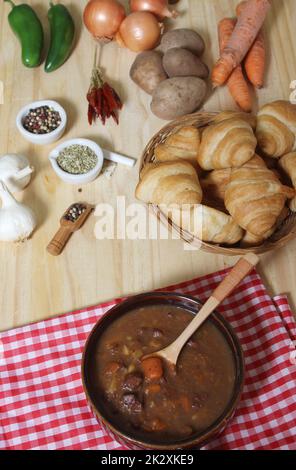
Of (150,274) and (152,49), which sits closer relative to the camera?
(150,274)

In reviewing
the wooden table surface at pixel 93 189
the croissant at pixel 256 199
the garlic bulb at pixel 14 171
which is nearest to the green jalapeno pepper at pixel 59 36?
the wooden table surface at pixel 93 189

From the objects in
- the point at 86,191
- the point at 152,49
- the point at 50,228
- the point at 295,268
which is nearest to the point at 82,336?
the point at 50,228

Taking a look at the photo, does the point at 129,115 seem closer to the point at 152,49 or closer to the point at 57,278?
the point at 152,49

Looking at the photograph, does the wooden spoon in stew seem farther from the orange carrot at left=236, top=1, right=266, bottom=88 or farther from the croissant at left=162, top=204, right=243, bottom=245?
the orange carrot at left=236, top=1, right=266, bottom=88

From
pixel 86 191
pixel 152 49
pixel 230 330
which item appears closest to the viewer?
pixel 230 330

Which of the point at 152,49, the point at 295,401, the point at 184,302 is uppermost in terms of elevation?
the point at 152,49

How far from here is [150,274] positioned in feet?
4.43

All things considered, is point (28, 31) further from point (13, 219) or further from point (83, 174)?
point (13, 219)

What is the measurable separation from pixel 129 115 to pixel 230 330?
882 mm

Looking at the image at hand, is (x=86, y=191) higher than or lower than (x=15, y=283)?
higher

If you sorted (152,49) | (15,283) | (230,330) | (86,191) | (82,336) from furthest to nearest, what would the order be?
1. (152,49)
2. (86,191)
3. (15,283)
4. (82,336)
5. (230,330)

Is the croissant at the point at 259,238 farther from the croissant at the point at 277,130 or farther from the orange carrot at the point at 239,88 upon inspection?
the orange carrot at the point at 239,88

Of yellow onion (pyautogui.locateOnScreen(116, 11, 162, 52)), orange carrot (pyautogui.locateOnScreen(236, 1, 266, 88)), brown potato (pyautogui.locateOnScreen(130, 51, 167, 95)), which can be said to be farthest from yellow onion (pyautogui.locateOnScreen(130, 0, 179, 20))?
orange carrot (pyautogui.locateOnScreen(236, 1, 266, 88))

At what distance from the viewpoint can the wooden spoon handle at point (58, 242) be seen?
53.3 inches
